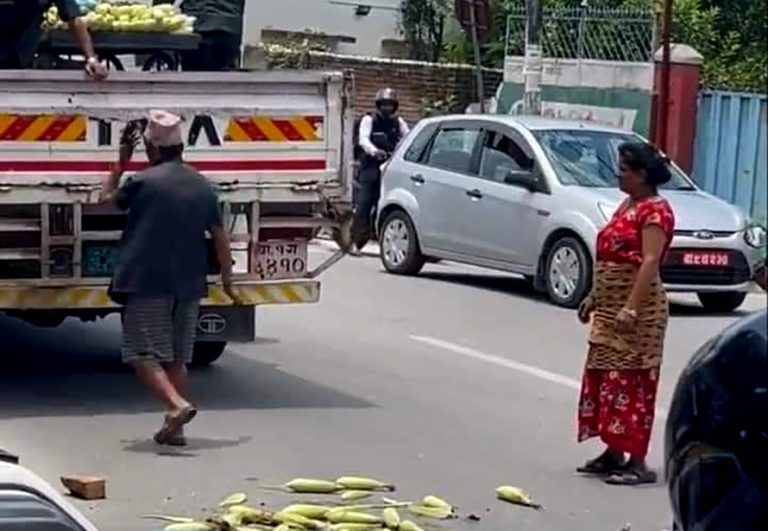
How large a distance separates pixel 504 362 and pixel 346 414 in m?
2.65

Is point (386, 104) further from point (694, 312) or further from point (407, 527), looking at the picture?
point (407, 527)

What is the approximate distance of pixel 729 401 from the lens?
333 centimetres

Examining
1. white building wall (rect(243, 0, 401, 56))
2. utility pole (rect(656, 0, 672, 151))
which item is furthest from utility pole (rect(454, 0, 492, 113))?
white building wall (rect(243, 0, 401, 56))

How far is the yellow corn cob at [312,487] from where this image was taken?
347 inches

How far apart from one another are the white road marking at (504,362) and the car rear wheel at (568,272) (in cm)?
222

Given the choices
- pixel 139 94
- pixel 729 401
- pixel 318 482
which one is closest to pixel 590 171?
pixel 139 94

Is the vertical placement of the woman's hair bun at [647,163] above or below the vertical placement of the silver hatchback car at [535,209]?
above

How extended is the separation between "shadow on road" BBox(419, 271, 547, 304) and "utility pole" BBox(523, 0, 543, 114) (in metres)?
3.64

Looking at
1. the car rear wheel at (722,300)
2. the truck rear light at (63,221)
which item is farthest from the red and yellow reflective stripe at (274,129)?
the car rear wheel at (722,300)

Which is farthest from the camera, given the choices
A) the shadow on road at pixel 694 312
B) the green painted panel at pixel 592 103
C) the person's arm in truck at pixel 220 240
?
the green painted panel at pixel 592 103

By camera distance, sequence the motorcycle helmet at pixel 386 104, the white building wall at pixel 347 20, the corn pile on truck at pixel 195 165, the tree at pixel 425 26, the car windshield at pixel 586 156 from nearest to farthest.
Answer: the corn pile on truck at pixel 195 165 < the car windshield at pixel 586 156 < the motorcycle helmet at pixel 386 104 < the tree at pixel 425 26 < the white building wall at pixel 347 20

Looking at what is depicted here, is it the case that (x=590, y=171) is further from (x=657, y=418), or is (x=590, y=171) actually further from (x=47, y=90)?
(x=47, y=90)

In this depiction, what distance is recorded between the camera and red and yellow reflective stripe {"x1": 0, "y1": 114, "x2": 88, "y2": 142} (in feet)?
33.4

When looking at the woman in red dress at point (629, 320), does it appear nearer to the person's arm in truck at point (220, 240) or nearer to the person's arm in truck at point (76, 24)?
the person's arm in truck at point (220, 240)
